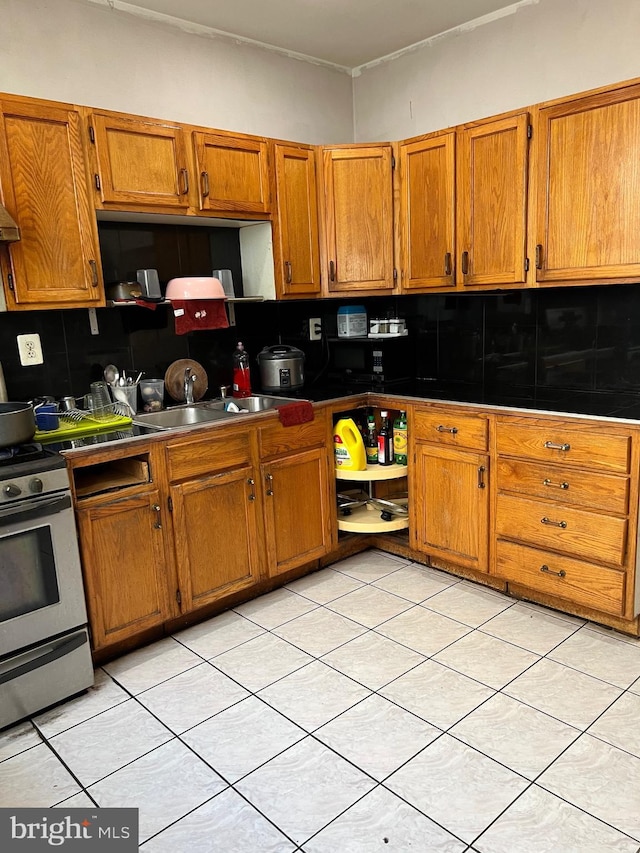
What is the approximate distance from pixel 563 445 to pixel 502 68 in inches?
74.5

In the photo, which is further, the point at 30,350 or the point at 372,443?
the point at 372,443

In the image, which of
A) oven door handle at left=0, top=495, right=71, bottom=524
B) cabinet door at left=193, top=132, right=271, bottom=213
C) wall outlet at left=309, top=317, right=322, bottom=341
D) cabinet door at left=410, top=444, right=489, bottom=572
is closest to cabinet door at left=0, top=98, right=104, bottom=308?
cabinet door at left=193, top=132, right=271, bottom=213

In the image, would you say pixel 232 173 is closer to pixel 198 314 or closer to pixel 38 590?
pixel 198 314

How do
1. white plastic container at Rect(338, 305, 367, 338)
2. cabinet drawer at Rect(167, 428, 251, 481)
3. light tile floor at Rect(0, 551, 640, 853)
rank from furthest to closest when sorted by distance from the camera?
white plastic container at Rect(338, 305, 367, 338) → cabinet drawer at Rect(167, 428, 251, 481) → light tile floor at Rect(0, 551, 640, 853)

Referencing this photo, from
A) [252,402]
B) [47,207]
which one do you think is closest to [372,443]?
[252,402]

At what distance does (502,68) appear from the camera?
3072mm

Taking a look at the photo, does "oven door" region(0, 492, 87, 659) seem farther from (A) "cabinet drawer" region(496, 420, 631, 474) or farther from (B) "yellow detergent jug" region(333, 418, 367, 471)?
(A) "cabinet drawer" region(496, 420, 631, 474)

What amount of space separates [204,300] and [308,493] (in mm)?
1039

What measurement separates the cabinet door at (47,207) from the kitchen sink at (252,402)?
0.84 meters

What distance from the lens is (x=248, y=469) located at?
2.79 metres

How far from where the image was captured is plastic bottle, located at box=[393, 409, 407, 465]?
3.23 m

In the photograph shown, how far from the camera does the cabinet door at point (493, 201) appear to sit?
2.75m

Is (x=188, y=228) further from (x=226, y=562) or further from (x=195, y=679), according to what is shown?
(x=195, y=679)

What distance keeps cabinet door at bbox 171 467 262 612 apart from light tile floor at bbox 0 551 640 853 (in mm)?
176
